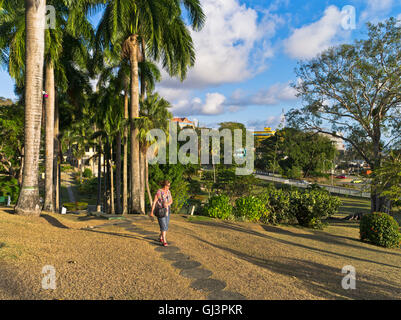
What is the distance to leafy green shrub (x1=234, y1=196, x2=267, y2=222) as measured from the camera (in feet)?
46.4

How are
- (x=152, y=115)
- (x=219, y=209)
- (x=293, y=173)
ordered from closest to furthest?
(x=219, y=209), (x=152, y=115), (x=293, y=173)

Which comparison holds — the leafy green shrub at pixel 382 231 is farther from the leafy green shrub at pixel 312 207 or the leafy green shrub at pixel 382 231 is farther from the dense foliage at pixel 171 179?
the dense foliage at pixel 171 179

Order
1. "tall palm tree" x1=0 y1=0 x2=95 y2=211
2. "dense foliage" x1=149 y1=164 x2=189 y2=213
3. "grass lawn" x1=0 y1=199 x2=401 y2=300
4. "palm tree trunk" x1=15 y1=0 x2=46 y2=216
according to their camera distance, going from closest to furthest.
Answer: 1. "grass lawn" x1=0 y1=199 x2=401 y2=300
2. "palm tree trunk" x1=15 y1=0 x2=46 y2=216
3. "tall palm tree" x1=0 y1=0 x2=95 y2=211
4. "dense foliage" x1=149 y1=164 x2=189 y2=213

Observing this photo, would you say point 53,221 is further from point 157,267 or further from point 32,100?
point 157,267

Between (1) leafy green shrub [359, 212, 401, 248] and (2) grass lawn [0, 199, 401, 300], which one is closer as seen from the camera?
(2) grass lawn [0, 199, 401, 300]

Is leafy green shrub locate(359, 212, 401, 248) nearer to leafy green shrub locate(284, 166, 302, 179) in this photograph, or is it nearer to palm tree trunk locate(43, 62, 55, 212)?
palm tree trunk locate(43, 62, 55, 212)

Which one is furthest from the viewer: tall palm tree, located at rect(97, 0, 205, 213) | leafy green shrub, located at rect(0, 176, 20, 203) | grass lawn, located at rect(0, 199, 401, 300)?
leafy green shrub, located at rect(0, 176, 20, 203)

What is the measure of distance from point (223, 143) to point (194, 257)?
164 ft

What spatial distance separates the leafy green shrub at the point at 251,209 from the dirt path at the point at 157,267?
567cm

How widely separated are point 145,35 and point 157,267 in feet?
36.3

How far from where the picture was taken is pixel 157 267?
4945 millimetres

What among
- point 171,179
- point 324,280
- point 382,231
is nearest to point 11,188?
point 171,179

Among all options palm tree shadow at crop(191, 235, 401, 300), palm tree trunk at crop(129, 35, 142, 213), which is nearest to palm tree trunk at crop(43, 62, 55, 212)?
palm tree trunk at crop(129, 35, 142, 213)

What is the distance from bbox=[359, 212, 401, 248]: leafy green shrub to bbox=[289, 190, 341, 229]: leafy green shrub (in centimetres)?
311
